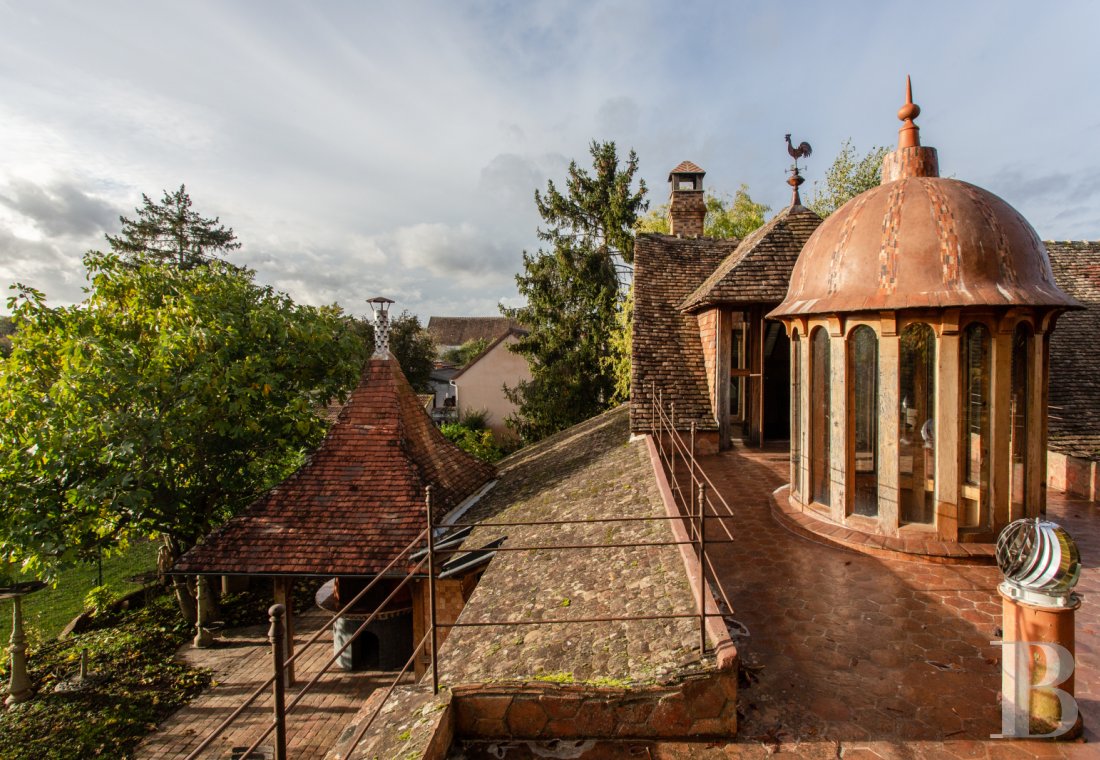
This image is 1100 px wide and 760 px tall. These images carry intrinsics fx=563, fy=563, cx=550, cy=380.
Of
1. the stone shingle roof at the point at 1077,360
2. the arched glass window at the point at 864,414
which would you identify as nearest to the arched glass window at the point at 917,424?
the arched glass window at the point at 864,414

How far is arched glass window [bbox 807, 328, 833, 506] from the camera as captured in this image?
8.10 metres

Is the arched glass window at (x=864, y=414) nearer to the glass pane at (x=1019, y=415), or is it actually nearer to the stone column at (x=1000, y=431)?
the stone column at (x=1000, y=431)

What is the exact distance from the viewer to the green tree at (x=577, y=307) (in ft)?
88.6

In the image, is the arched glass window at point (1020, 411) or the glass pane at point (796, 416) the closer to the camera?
the arched glass window at point (1020, 411)

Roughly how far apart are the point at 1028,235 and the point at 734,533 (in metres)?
5.39

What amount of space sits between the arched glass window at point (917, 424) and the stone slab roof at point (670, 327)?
602 centimetres

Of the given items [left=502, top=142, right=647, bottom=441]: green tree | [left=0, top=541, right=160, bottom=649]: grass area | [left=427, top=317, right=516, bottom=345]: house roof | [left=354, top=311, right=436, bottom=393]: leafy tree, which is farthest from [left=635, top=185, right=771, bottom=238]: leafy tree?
[left=427, top=317, right=516, bottom=345]: house roof

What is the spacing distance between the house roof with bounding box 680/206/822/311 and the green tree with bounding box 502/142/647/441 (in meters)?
12.2

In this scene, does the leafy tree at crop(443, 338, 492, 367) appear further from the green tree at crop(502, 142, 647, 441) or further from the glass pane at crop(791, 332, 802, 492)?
the glass pane at crop(791, 332, 802, 492)

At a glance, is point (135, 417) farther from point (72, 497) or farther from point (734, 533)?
point (734, 533)

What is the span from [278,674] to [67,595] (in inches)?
905

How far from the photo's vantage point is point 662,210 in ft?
101

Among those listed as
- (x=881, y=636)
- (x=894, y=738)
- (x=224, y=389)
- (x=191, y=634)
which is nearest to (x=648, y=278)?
(x=224, y=389)

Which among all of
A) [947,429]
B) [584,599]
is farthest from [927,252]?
[584,599]
